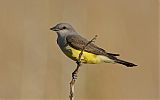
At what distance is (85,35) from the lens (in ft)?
30.7

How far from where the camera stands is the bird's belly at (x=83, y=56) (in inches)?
239

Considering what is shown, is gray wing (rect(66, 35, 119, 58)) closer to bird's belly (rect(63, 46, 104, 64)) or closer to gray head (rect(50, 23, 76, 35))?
bird's belly (rect(63, 46, 104, 64))

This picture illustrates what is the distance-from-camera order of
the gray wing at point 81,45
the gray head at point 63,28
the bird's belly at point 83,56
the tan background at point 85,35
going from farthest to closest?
the tan background at point 85,35, the gray head at point 63,28, the gray wing at point 81,45, the bird's belly at point 83,56

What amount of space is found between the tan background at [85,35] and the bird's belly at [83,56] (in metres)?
2.64

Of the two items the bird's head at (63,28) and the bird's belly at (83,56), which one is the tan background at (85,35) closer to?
the bird's head at (63,28)

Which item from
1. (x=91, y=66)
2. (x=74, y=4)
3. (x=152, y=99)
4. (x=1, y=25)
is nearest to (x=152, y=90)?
(x=152, y=99)

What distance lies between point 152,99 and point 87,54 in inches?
128

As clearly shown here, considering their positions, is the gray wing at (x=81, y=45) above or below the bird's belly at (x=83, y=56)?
above

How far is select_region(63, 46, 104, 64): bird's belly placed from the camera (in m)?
6.07

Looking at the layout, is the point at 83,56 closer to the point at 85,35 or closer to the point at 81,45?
the point at 81,45

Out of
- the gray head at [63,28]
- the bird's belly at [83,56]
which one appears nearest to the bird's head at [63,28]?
the gray head at [63,28]

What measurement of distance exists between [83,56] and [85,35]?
3188 millimetres

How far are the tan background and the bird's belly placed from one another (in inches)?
104

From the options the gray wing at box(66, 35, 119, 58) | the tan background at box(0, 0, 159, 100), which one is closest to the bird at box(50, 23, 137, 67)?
the gray wing at box(66, 35, 119, 58)
